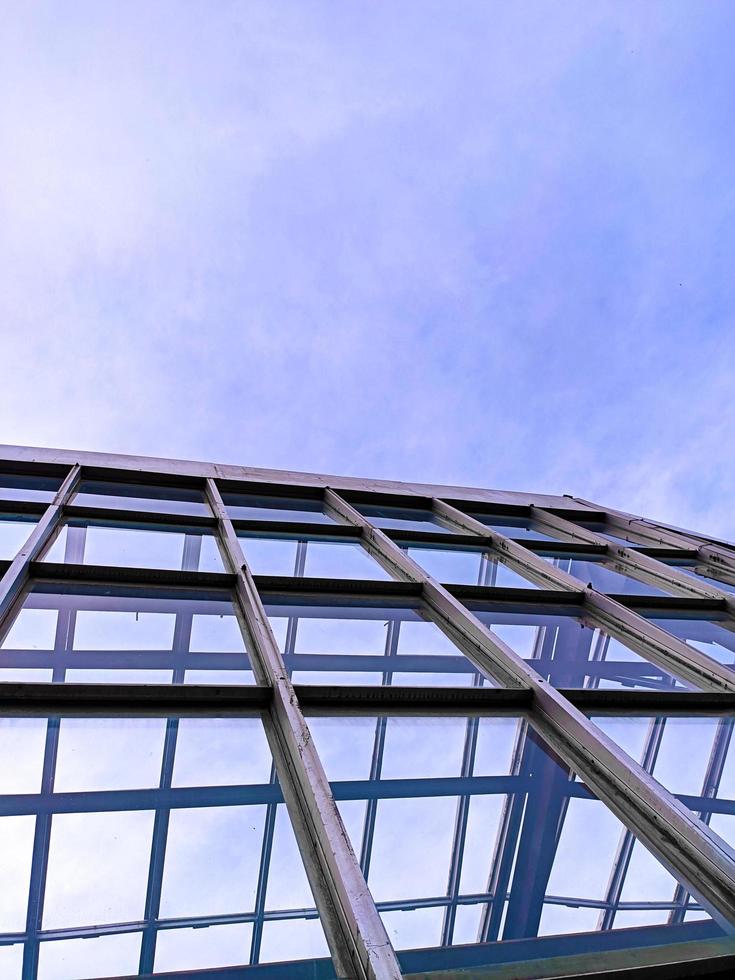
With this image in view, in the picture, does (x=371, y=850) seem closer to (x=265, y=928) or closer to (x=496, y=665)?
(x=265, y=928)

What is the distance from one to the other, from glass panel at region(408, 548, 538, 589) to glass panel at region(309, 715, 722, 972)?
292cm

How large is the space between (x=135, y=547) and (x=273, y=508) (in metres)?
2.07

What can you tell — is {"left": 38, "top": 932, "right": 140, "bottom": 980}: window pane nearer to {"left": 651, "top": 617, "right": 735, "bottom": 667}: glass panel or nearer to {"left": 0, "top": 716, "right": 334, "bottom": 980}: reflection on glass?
{"left": 0, "top": 716, "right": 334, "bottom": 980}: reflection on glass

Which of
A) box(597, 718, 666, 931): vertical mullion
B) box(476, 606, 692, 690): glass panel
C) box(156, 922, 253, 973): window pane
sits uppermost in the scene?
box(476, 606, 692, 690): glass panel

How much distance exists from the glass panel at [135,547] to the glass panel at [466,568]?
1974 mm

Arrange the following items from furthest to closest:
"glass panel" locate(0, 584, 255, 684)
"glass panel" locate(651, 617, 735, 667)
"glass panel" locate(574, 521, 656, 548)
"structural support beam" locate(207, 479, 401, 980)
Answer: "glass panel" locate(574, 521, 656, 548) < "glass panel" locate(651, 617, 735, 667) < "glass panel" locate(0, 584, 255, 684) < "structural support beam" locate(207, 479, 401, 980)

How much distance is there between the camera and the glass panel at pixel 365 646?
4.29 m

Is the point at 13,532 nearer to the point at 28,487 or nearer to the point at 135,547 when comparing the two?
the point at 135,547

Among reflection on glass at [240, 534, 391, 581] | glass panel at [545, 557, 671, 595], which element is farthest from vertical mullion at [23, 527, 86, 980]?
glass panel at [545, 557, 671, 595]

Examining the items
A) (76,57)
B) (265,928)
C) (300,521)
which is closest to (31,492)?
(300,521)

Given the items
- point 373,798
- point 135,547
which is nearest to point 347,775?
point 373,798

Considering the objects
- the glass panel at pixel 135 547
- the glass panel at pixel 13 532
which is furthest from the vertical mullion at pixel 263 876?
the glass panel at pixel 13 532

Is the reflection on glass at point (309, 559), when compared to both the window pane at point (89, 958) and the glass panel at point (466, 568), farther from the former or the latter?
the window pane at point (89, 958)

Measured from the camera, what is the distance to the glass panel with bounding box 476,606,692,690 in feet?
15.2
